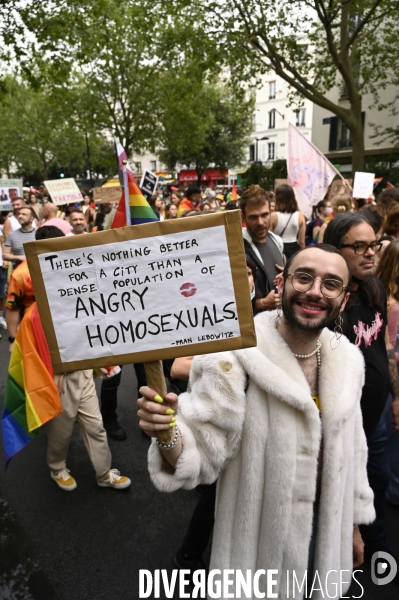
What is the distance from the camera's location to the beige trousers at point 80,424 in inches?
116

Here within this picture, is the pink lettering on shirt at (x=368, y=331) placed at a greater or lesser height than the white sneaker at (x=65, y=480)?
greater

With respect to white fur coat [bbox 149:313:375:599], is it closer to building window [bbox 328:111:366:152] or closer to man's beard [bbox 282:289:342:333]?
man's beard [bbox 282:289:342:333]

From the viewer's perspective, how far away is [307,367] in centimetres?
164

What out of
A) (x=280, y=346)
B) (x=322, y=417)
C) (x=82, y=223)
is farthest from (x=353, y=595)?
(x=82, y=223)

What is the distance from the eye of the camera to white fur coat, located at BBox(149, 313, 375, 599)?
57.1 inches

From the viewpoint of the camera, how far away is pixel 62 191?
9711 millimetres

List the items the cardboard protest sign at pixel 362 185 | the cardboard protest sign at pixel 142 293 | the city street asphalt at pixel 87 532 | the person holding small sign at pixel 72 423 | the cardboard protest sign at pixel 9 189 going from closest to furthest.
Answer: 1. the cardboard protest sign at pixel 142 293
2. the city street asphalt at pixel 87 532
3. the person holding small sign at pixel 72 423
4. the cardboard protest sign at pixel 362 185
5. the cardboard protest sign at pixel 9 189

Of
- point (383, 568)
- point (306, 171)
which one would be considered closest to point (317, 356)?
point (383, 568)

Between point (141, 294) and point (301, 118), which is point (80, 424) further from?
point (301, 118)

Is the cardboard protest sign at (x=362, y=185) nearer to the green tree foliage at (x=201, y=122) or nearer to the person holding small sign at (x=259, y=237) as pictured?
the person holding small sign at (x=259, y=237)

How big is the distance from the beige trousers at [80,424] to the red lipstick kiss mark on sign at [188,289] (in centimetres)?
194

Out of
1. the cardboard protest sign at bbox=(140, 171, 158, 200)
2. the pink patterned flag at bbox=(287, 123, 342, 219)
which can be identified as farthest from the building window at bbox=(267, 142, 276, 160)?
the cardboard protest sign at bbox=(140, 171, 158, 200)

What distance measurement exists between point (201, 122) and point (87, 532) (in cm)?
2129

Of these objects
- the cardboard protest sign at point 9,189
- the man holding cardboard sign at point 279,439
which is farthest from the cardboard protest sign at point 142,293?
the cardboard protest sign at point 9,189
